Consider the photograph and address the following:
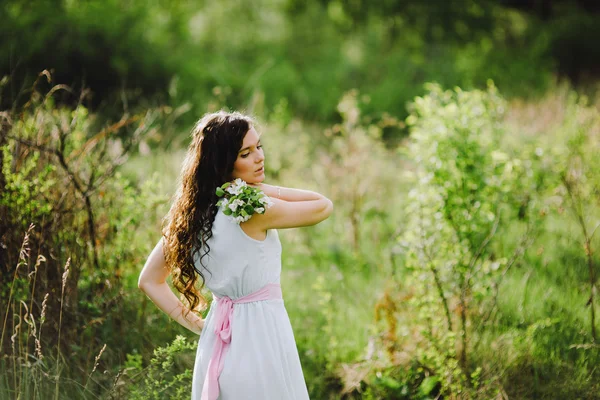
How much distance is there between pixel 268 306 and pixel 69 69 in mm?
8709

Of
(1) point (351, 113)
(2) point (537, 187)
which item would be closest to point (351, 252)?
(1) point (351, 113)

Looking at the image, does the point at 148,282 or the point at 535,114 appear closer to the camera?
the point at 148,282

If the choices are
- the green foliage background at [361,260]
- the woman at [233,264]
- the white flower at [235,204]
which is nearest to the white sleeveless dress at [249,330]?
the woman at [233,264]

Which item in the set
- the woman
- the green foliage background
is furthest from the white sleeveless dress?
the green foliage background

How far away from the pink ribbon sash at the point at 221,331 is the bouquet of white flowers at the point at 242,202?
0.34 metres

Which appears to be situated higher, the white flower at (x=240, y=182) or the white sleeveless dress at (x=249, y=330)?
the white flower at (x=240, y=182)

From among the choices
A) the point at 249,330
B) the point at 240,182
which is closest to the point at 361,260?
the point at 249,330

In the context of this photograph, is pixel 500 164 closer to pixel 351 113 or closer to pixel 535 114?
pixel 351 113

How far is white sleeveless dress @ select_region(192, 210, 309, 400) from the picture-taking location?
231cm

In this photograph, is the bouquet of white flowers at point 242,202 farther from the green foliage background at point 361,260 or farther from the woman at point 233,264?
the green foliage background at point 361,260

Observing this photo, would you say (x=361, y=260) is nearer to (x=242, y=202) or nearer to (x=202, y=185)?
(x=202, y=185)

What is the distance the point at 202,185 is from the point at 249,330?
611 millimetres

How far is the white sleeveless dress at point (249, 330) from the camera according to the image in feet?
7.57

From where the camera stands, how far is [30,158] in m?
3.80
